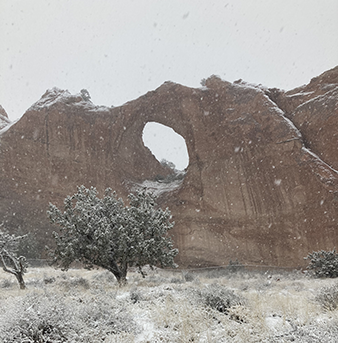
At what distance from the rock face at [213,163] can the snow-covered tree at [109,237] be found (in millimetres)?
10078

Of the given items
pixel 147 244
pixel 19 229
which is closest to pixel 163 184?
pixel 19 229

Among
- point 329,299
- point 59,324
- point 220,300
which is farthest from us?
point 220,300

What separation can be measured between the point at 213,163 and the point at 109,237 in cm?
1433

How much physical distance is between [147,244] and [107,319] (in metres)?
5.96

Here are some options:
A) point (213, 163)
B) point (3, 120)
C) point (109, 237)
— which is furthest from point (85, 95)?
point (109, 237)

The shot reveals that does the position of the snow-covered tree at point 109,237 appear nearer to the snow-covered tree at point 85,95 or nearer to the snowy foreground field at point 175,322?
the snowy foreground field at point 175,322

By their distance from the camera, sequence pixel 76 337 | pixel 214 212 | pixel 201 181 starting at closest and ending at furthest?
1. pixel 76 337
2. pixel 214 212
3. pixel 201 181

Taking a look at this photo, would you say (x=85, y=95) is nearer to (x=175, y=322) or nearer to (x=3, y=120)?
(x=3, y=120)

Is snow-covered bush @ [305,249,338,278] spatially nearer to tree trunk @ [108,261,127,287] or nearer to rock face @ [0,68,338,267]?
rock face @ [0,68,338,267]

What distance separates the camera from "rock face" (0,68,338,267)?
1738 centimetres

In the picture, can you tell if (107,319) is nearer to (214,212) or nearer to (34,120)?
(214,212)

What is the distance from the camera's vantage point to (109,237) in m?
9.69

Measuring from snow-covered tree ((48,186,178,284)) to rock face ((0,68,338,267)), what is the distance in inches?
397

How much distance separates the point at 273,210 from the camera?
1836 centimetres
